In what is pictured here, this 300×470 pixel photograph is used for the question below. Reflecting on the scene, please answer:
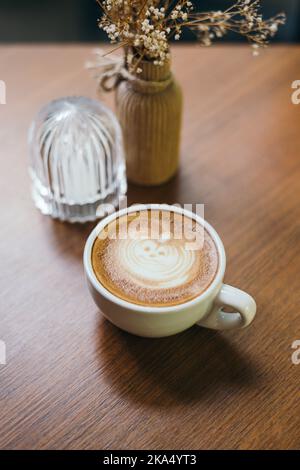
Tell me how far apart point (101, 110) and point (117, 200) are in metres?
0.15

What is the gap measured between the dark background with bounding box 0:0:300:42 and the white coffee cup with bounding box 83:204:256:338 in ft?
5.15

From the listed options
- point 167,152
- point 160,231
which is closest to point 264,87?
point 167,152

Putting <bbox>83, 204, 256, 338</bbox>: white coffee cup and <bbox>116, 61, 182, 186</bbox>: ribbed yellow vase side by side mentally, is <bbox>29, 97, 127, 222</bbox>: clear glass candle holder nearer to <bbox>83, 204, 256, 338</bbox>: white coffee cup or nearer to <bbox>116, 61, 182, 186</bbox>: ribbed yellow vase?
<bbox>116, 61, 182, 186</bbox>: ribbed yellow vase

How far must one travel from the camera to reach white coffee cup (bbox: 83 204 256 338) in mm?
661

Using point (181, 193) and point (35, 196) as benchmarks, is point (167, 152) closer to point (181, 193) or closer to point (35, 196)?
point (181, 193)

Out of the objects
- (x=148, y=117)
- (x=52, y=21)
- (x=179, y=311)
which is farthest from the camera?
(x=52, y=21)

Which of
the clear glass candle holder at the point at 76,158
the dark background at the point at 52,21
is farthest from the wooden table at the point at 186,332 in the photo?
the dark background at the point at 52,21

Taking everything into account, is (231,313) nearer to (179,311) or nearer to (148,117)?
(179,311)

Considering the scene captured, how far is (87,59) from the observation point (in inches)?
46.2

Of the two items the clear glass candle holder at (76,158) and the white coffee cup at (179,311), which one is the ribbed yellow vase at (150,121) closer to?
the clear glass candle holder at (76,158)

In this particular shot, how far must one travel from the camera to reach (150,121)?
2.82 ft

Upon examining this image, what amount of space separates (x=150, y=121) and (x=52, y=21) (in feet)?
5.18

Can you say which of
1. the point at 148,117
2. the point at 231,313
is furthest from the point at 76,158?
the point at 231,313

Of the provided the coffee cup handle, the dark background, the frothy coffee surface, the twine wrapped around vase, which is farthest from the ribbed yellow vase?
the dark background
